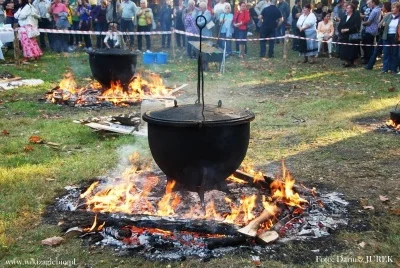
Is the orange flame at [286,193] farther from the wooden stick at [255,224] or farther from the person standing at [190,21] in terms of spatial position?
the person standing at [190,21]

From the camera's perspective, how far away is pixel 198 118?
4.64 metres

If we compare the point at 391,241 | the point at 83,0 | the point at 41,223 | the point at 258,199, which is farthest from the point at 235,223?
the point at 83,0

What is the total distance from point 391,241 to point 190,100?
741cm

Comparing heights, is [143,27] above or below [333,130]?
above

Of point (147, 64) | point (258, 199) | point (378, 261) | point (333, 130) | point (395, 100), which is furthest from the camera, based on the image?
point (147, 64)

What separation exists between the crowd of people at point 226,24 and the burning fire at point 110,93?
15.7 ft

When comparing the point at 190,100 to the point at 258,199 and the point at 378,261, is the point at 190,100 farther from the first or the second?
the point at 378,261

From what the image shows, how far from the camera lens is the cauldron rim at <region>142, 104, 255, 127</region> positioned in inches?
179

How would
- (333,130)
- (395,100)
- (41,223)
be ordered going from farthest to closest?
(395,100) < (333,130) < (41,223)

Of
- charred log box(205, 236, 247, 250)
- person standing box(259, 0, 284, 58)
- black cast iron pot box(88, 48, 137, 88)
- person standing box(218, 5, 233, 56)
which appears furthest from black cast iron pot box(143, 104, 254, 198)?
person standing box(259, 0, 284, 58)

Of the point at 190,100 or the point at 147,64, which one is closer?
the point at 190,100

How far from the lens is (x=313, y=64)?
58.9ft

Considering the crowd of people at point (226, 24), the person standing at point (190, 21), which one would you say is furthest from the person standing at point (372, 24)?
the person standing at point (190, 21)

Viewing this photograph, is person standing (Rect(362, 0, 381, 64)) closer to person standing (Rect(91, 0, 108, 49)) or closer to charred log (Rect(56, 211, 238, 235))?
person standing (Rect(91, 0, 108, 49))
